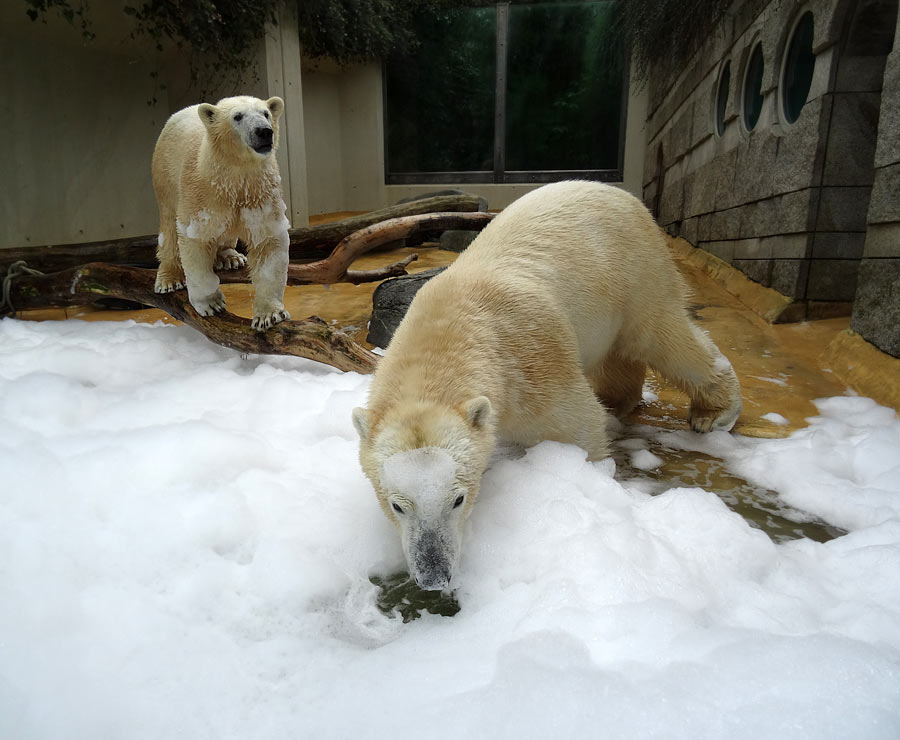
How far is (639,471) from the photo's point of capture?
8.32 feet

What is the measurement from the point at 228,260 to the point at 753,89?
16.6 ft

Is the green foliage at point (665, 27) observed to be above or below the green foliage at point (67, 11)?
above

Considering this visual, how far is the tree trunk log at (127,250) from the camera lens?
5336 millimetres

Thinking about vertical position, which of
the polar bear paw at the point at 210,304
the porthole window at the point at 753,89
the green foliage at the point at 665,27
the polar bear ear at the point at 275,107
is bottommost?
the polar bear paw at the point at 210,304

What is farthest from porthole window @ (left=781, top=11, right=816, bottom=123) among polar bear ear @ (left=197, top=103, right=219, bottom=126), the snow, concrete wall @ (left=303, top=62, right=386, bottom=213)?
concrete wall @ (left=303, top=62, right=386, bottom=213)

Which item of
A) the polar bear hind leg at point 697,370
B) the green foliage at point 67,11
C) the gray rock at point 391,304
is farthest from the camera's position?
the green foliage at point 67,11

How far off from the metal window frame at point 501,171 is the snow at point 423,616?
444 inches

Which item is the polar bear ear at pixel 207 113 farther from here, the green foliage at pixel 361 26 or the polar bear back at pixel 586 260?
the green foliage at pixel 361 26

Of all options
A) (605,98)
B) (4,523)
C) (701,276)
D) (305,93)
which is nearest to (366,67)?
(305,93)

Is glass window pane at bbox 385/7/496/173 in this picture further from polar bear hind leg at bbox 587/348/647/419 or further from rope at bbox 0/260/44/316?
polar bear hind leg at bbox 587/348/647/419

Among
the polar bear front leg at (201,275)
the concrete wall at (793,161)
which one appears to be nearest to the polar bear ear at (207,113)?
the polar bear front leg at (201,275)

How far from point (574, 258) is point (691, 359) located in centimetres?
81

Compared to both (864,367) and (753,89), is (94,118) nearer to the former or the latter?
(753,89)

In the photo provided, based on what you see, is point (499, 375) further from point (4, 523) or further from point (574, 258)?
point (4, 523)
